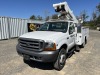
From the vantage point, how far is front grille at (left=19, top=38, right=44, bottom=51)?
4262 mm

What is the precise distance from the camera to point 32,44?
4.45m

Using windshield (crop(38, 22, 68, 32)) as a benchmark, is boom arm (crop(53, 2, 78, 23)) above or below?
above

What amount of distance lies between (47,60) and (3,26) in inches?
381

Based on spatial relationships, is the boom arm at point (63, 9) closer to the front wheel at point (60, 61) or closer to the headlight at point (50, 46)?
the front wheel at point (60, 61)

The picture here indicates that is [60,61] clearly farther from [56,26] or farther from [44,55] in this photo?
[56,26]

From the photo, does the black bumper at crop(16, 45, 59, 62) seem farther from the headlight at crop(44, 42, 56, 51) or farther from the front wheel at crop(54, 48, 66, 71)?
the front wheel at crop(54, 48, 66, 71)

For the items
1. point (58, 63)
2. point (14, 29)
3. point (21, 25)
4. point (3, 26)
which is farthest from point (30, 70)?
point (21, 25)

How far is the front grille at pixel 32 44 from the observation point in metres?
4.26

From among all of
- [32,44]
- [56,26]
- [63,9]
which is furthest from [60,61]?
[63,9]

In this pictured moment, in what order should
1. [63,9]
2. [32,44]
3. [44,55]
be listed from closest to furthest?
[44,55] → [32,44] → [63,9]

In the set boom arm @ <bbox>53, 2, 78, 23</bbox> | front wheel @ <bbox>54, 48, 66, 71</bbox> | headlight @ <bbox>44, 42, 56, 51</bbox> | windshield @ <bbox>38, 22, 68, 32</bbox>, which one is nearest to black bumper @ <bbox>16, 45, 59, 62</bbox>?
headlight @ <bbox>44, 42, 56, 51</bbox>

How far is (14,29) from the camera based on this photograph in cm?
1395

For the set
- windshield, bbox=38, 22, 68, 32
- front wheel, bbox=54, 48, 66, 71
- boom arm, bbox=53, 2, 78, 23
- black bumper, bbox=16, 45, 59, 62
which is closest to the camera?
black bumper, bbox=16, 45, 59, 62

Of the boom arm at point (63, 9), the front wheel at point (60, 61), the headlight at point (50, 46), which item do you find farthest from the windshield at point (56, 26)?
the boom arm at point (63, 9)
